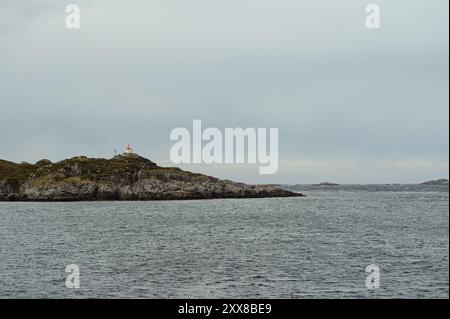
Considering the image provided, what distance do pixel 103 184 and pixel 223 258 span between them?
127 meters

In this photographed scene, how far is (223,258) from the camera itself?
5375 cm

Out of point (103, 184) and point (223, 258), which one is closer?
point (223, 258)

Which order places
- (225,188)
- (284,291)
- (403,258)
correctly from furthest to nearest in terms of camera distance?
(225,188) → (403,258) → (284,291)

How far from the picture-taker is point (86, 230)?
270ft

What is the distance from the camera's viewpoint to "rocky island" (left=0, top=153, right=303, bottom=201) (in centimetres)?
17150

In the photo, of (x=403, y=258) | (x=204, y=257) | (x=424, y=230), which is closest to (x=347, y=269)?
(x=403, y=258)

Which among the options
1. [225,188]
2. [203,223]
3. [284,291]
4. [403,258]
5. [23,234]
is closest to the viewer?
[284,291]

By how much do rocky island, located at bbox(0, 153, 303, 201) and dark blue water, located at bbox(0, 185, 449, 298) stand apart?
7759cm

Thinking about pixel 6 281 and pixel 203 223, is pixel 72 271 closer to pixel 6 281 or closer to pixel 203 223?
pixel 6 281

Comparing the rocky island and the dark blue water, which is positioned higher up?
the rocky island

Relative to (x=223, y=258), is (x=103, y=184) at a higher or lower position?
higher

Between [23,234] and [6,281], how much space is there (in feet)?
118

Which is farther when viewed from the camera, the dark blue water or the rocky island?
the rocky island
